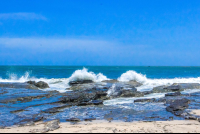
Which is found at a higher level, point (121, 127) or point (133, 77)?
point (133, 77)

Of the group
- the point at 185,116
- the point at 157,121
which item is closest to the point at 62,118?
the point at 157,121

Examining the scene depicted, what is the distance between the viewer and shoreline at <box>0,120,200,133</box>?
552cm

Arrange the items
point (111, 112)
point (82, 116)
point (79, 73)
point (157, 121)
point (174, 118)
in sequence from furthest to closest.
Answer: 1. point (79, 73)
2. point (111, 112)
3. point (82, 116)
4. point (174, 118)
5. point (157, 121)

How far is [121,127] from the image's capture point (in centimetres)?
586

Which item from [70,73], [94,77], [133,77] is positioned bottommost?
[70,73]

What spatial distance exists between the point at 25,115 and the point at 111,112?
3.48 meters

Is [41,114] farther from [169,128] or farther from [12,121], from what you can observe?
[169,128]

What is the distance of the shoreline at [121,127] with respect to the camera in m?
5.52

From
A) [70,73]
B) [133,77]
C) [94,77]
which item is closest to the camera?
[94,77]

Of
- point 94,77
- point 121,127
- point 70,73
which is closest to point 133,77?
point 94,77

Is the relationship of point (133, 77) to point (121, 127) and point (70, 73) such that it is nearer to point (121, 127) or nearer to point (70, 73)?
point (121, 127)

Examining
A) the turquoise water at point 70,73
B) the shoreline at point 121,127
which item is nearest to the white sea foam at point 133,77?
the turquoise water at point 70,73

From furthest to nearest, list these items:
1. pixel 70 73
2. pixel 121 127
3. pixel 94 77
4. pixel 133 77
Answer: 1. pixel 70 73
2. pixel 133 77
3. pixel 94 77
4. pixel 121 127

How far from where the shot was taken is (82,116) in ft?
24.8
